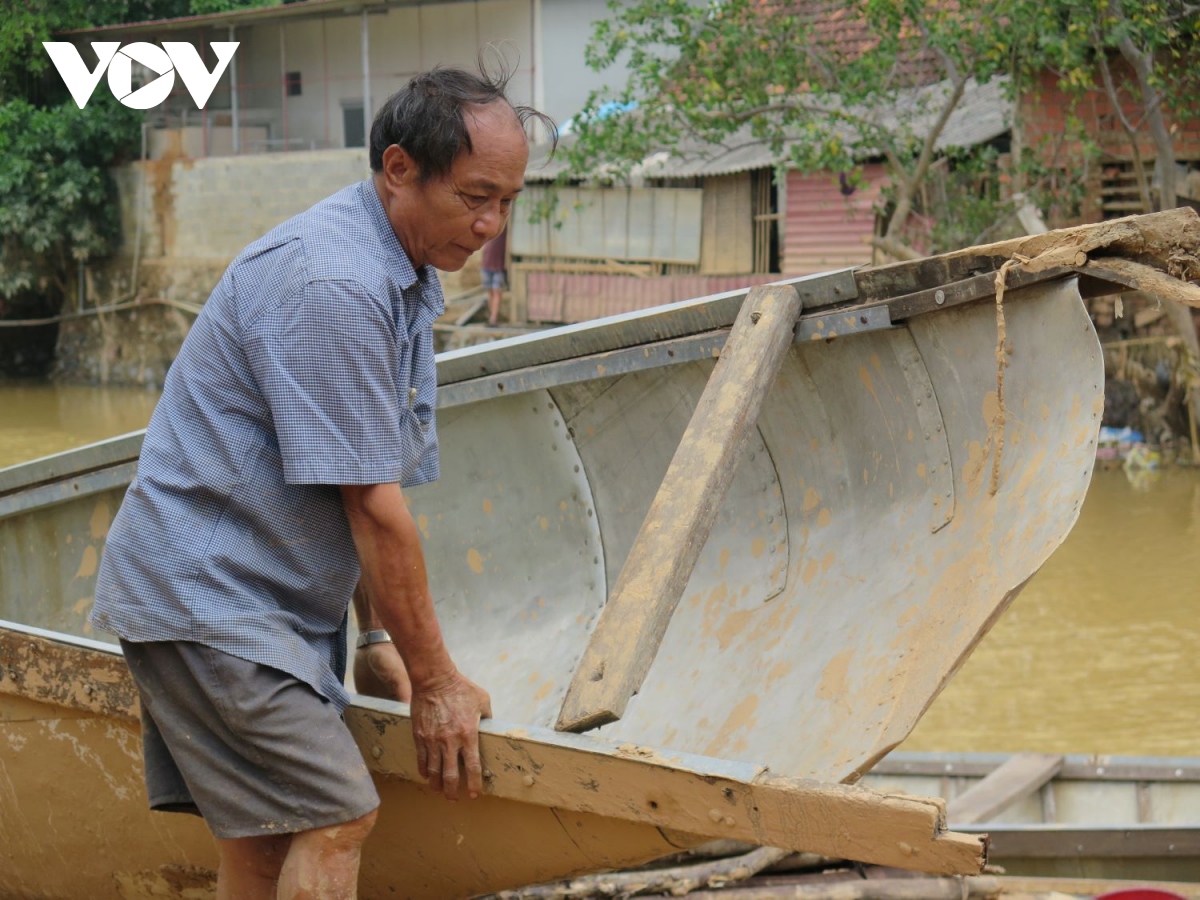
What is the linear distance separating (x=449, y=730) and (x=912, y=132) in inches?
380

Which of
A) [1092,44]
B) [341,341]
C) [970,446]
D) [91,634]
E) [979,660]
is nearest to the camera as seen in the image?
[341,341]

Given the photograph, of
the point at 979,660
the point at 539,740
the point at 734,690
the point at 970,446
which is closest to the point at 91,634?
the point at 734,690

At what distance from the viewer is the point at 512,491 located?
3770 mm

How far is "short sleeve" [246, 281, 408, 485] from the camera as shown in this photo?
1.65 m

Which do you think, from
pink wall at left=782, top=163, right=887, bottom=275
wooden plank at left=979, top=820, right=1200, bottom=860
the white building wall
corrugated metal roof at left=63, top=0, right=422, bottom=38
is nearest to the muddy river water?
wooden plank at left=979, top=820, right=1200, bottom=860

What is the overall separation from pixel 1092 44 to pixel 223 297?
877 centimetres

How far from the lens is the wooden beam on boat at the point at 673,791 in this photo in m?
1.68

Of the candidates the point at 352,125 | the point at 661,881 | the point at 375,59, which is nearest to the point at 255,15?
the point at 375,59

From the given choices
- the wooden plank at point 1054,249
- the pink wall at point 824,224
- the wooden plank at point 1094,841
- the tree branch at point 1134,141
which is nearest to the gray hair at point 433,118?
the wooden plank at point 1054,249

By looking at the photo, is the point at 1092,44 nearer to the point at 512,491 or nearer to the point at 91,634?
the point at 512,491

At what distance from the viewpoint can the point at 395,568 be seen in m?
1.75

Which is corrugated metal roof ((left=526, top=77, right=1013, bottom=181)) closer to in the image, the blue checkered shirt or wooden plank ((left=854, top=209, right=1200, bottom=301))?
wooden plank ((left=854, top=209, right=1200, bottom=301))

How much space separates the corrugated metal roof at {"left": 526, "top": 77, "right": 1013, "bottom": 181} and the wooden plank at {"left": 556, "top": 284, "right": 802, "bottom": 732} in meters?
7.42

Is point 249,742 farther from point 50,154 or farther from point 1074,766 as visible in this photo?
point 50,154
